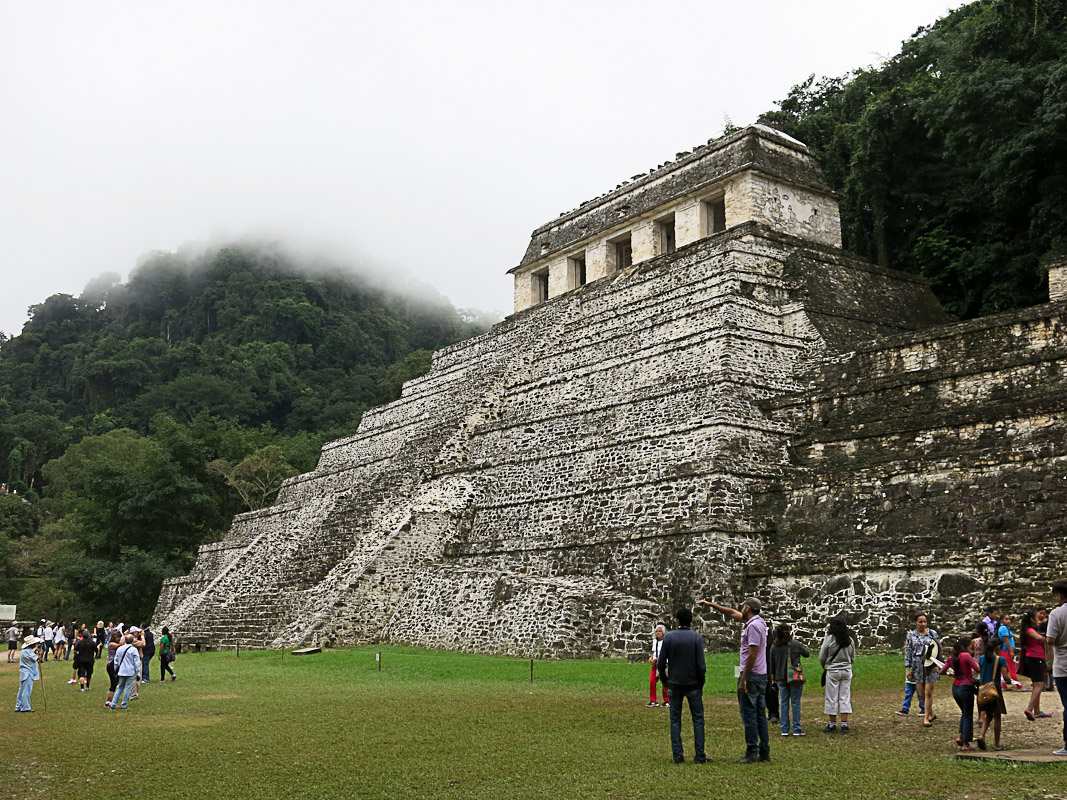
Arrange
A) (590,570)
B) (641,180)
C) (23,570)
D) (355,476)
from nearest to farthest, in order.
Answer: (590,570) < (641,180) < (355,476) < (23,570)

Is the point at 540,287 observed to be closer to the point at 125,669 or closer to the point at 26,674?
the point at 125,669

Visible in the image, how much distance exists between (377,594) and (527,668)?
5958 millimetres

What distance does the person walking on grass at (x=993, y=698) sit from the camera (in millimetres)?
8398

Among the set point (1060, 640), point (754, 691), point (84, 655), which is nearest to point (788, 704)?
point (754, 691)

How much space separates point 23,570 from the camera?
4953cm

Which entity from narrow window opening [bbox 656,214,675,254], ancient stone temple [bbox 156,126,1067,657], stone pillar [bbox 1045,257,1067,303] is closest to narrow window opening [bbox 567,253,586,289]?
ancient stone temple [bbox 156,126,1067,657]

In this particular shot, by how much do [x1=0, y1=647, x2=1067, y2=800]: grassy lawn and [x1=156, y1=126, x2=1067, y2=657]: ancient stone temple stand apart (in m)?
1.97

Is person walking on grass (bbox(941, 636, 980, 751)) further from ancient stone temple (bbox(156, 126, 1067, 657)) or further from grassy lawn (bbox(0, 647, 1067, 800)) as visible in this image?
ancient stone temple (bbox(156, 126, 1067, 657))

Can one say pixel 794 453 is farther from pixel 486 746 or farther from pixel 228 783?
pixel 228 783

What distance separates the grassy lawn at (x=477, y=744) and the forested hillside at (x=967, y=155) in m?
13.8

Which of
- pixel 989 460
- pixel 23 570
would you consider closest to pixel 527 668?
pixel 989 460

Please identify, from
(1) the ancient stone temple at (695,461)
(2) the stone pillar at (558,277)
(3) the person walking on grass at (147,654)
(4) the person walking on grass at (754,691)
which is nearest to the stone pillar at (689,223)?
(1) the ancient stone temple at (695,461)

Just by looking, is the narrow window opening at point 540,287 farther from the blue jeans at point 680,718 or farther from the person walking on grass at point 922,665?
the blue jeans at point 680,718

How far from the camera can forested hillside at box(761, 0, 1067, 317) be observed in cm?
2322
